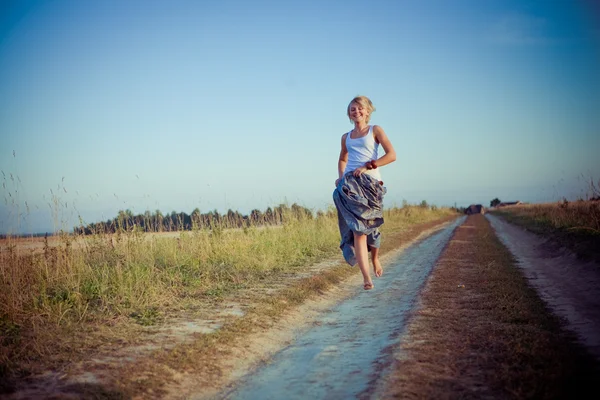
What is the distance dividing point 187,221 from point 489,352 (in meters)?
9.41

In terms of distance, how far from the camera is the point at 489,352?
3328mm

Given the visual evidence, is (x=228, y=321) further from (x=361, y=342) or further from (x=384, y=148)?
(x=384, y=148)

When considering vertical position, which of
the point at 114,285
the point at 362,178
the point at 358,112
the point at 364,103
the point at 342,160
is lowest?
the point at 114,285

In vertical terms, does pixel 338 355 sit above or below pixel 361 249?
below

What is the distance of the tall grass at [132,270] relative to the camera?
5039mm

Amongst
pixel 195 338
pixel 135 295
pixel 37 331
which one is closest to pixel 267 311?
pixel 195 338

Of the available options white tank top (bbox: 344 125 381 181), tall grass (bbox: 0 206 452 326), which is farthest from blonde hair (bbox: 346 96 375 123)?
tall grass (bbox: 0 206 452 326)

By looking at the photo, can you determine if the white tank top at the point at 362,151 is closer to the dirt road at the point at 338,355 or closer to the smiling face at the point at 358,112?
the smiling face at the point at 358,112

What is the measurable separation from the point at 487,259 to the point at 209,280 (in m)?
6.20

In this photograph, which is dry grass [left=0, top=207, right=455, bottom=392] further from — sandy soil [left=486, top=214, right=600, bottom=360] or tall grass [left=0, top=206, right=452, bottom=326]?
sandy soil [left=486, top=214, right=600, bottom=360]

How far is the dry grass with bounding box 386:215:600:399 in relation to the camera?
8.80 ft

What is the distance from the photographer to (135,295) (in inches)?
217

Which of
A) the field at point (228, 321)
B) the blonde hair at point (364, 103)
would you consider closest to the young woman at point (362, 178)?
the blonde hair at point (364, 103)

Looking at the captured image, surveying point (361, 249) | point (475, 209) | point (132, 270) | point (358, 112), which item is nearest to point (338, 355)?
point (361, 249)
